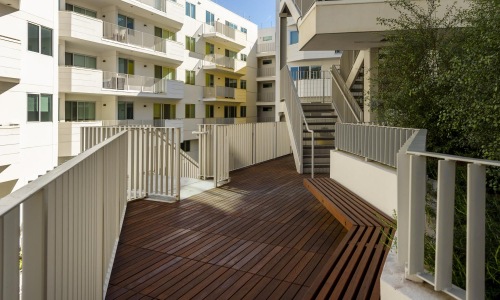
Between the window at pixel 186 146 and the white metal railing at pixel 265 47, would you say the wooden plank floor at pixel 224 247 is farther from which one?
the white metal railing at pixel 265 47

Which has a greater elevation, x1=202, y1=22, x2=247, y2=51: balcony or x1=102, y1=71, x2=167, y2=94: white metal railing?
x1=202, y1=22, x2=247, y2=51: balcony

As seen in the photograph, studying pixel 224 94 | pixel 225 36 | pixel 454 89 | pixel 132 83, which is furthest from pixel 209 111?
pixel 454 89

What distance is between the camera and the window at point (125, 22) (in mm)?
26663

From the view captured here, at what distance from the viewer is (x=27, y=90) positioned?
19047 mm

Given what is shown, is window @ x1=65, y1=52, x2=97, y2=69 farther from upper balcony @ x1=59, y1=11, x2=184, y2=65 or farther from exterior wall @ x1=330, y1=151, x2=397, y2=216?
exterior wall @ x1=330, y1=151, x2=397, y2=216

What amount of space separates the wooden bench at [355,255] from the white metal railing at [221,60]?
32932mm

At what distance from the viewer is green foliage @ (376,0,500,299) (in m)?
3.79

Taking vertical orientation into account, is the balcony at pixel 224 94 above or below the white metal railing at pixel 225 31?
below

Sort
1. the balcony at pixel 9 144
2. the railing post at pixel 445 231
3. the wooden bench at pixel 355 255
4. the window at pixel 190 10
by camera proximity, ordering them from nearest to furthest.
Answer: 1. the railing post at pixel 445 231
2. the wooden bench at pixel 355 255
3. the balcony at pixel 9 144
4. the window at pixel 190 10

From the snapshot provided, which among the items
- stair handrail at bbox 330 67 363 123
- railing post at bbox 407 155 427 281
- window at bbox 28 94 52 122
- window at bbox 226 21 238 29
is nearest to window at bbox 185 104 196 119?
window at bbox 226 21 238 29

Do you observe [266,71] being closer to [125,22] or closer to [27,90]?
[125,22]

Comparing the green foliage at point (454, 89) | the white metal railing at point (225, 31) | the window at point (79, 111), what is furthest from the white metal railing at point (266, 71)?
the green foliage at point (454, 89)

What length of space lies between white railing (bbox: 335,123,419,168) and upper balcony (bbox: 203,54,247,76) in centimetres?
3069

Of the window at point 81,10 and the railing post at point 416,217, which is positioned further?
the window at point 81,10
